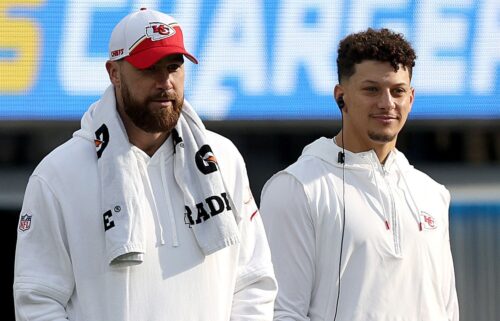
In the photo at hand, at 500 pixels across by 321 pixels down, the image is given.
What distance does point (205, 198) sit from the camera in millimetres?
3281

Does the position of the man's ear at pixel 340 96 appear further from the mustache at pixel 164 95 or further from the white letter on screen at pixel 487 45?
the white letter on screen at pixel 487 45

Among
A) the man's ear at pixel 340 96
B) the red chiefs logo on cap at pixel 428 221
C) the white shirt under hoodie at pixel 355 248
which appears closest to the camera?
the white shirt under hoodie at pixel 355 248

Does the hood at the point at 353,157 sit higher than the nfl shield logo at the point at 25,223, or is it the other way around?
the hood at the point at 353,157

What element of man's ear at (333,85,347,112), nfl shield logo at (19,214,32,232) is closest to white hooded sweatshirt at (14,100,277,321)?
nfl shield logo at (19,214,32,232)

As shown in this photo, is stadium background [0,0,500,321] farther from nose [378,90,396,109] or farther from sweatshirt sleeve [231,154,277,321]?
sweatshirt sleeve [231,154,277,321]

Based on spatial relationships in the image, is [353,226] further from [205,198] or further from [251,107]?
[251,107]

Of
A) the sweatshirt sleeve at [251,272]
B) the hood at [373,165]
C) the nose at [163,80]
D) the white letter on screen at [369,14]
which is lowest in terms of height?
the sweatshirt sleeve at [251,272]

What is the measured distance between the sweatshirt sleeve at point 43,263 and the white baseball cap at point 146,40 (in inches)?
15.9

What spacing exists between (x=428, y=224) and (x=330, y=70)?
2.82 metres

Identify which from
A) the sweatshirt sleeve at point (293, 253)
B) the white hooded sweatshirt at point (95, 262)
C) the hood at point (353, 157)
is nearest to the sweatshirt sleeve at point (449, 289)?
the hood at point (353, 157)

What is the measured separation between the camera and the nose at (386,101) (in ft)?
13.0

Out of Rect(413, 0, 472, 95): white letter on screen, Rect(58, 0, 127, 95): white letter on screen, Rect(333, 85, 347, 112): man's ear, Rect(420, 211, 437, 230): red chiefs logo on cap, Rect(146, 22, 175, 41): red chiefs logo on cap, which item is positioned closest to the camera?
Rect(146, 22, 175, 41): red chiefs logo on cap

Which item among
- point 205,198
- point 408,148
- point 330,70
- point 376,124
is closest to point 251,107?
point 330,70

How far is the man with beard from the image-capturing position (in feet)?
10.4
